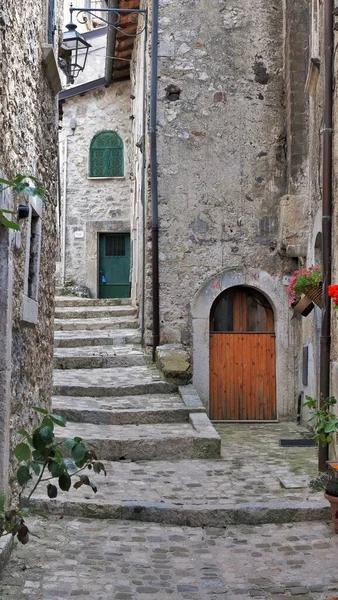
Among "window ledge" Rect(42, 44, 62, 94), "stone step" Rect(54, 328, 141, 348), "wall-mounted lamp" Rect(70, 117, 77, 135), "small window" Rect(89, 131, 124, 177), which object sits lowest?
"stone step" Rect(54, 328, 141, 348)

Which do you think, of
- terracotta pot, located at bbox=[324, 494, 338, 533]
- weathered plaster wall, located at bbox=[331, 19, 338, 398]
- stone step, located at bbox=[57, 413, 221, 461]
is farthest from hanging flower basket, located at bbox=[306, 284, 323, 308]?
terracotta pot, located at bbox=[324, 494, 338, 533]

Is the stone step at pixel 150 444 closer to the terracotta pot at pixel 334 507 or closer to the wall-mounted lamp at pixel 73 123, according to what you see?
the terracotta pot at pixel 334 507

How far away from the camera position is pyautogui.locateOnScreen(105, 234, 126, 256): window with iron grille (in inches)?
705

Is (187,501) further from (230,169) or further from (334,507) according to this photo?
(230,169)

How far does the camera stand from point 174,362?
978 centimetres

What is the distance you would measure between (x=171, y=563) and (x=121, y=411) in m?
3.72

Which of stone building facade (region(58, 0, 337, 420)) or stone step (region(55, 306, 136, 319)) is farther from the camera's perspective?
stone step (region(55, 306, 136, 319))

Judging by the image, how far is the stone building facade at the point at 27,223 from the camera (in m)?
4.48

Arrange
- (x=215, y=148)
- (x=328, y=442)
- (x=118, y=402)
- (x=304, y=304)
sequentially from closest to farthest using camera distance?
(x=328, y=442) → (x=304, y=304) → (x=118, y=402) → (x=215, y=148)

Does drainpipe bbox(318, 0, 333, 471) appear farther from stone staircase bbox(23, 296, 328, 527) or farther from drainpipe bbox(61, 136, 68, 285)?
drainpipe bbox(61, 136, 68, 285)

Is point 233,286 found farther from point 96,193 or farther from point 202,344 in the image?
point 96,193

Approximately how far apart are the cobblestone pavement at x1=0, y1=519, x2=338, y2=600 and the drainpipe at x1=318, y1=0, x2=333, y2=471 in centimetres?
172

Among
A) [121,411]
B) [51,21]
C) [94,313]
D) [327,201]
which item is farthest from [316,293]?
[94,313]

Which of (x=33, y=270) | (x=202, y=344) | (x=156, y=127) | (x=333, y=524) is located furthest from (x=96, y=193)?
(x=333, y=524)
